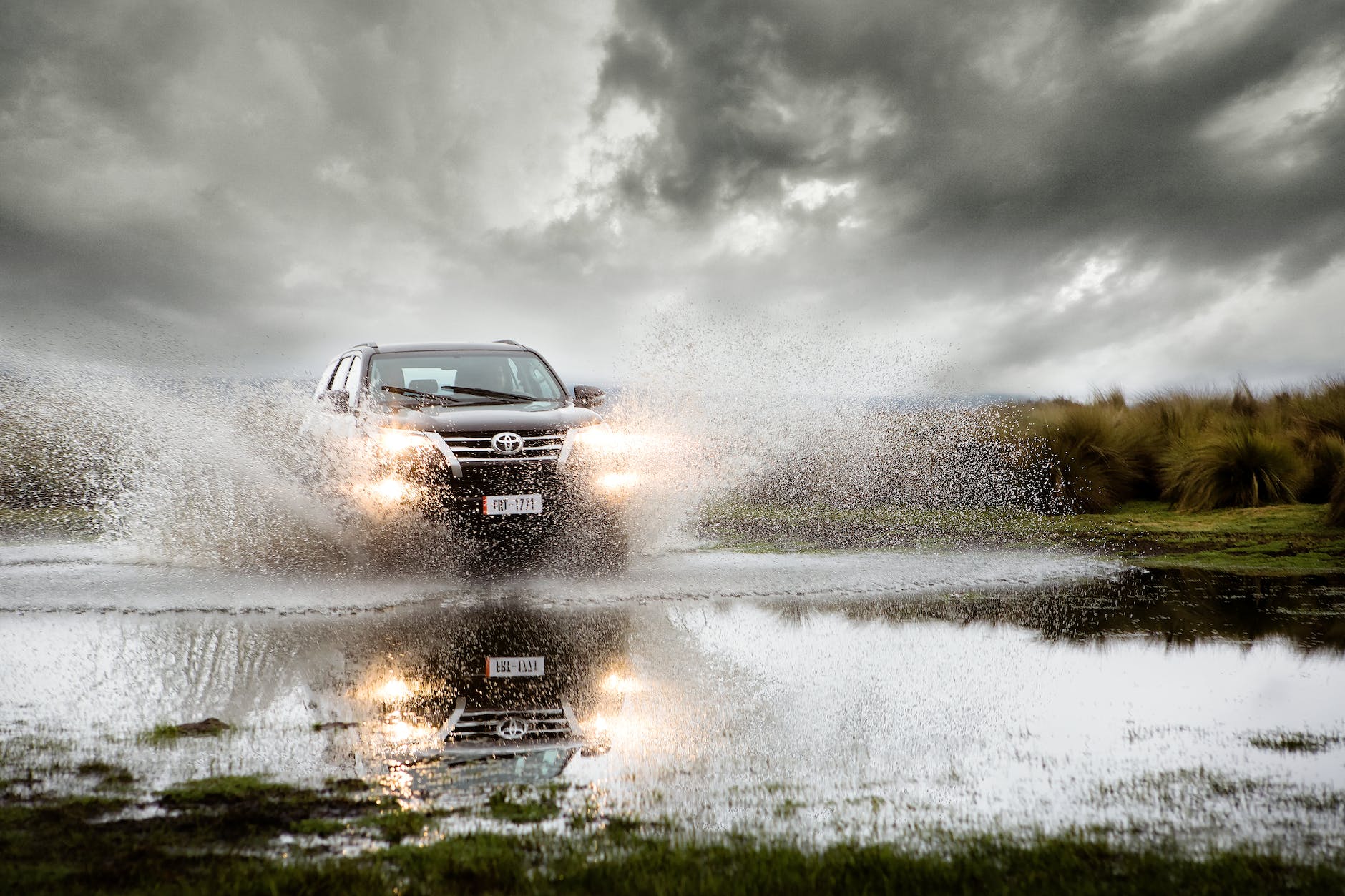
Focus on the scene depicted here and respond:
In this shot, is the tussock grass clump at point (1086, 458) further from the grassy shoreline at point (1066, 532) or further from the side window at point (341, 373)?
the side window at point (341, 373)

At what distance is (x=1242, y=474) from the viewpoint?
46.5ft

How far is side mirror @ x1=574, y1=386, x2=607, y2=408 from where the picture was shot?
31.5 feet

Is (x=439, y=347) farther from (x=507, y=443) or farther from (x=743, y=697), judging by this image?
(x=743, y=697)

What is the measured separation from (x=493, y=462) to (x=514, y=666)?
9.75ft

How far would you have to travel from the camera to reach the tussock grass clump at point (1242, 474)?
45.9 feet

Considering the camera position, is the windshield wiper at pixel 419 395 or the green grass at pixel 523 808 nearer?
the green grass at pixel 523 808

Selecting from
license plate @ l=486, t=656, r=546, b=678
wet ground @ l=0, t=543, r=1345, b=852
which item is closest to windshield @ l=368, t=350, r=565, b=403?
wet ground @ l=0, t=543, r=1345, b=852

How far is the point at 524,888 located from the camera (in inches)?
109

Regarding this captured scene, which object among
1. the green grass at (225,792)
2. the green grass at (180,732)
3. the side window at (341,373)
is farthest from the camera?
the side window at (341,373)

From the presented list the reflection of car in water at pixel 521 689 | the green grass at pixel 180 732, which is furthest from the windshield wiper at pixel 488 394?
the green grass at pixel 180 732

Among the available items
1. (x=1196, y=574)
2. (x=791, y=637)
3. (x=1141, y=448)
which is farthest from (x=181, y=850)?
(x=1141, y=448)

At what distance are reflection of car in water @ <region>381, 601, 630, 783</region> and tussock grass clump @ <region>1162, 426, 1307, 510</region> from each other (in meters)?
10.5

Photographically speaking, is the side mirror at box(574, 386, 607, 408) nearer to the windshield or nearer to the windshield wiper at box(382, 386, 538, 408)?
the windshield

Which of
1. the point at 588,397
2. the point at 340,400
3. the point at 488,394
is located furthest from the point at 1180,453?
the point at 340,400
